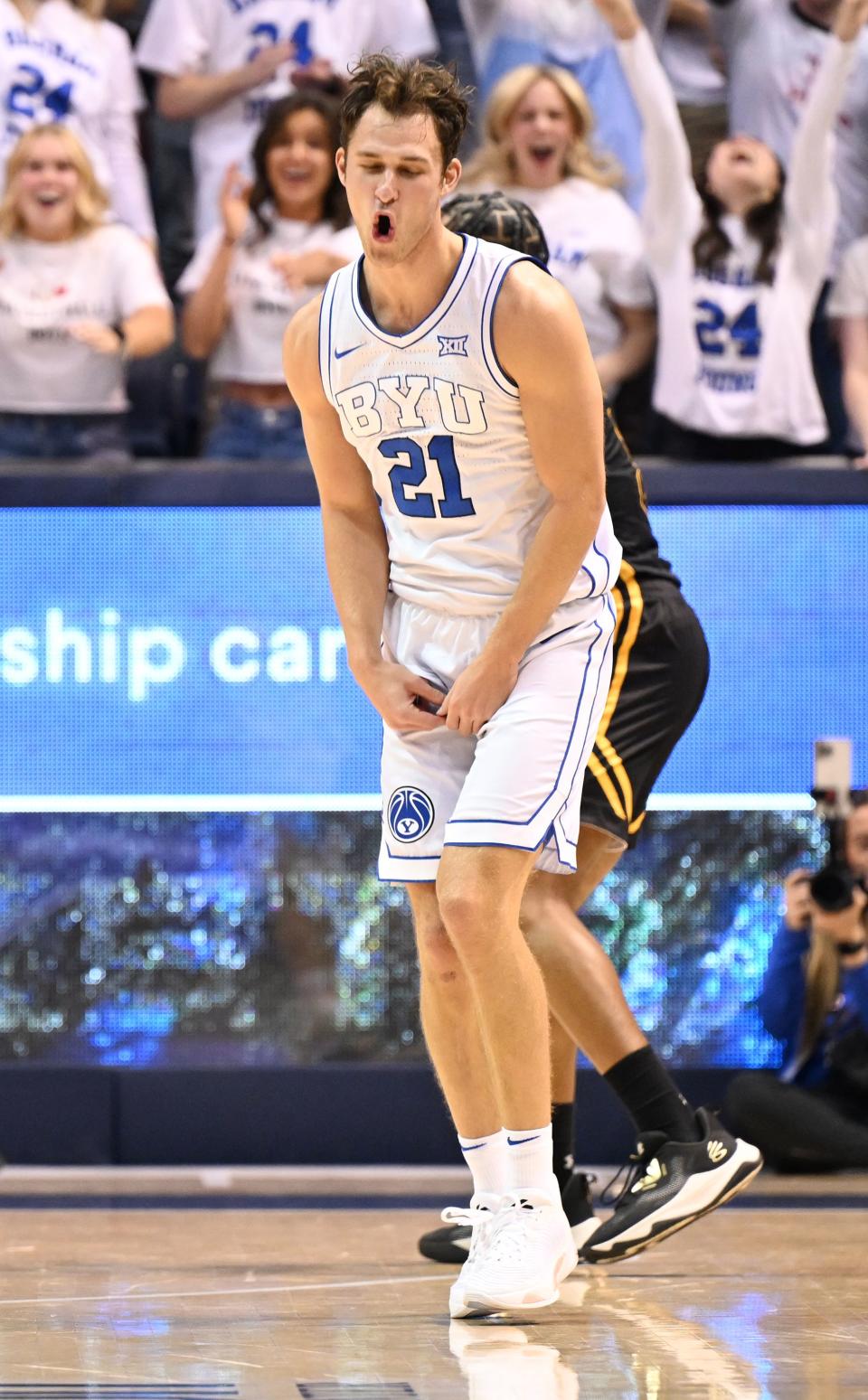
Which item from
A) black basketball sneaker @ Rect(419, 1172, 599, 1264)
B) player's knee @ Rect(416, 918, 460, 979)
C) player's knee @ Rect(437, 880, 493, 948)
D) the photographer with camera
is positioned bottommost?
the photographer with camera

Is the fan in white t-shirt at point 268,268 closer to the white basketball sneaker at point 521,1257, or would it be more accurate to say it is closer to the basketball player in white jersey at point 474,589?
the basketball player in white jersey at point 474,589

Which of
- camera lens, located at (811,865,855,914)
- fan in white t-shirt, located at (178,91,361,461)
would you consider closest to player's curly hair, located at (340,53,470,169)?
camera lens, located at (811,865,855,914)

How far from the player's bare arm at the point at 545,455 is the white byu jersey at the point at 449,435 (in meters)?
0.03

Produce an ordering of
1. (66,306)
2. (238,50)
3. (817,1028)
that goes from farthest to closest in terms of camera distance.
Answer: (238,50)
(66,306)
(817,1028)

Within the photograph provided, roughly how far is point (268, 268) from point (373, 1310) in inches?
148

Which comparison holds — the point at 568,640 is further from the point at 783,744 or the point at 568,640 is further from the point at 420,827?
the point at 783,744

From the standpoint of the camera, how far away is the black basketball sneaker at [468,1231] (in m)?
3.85

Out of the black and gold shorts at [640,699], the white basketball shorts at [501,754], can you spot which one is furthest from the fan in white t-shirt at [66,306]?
the white basketball shorts at [501,754]

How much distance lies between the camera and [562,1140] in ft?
12.9

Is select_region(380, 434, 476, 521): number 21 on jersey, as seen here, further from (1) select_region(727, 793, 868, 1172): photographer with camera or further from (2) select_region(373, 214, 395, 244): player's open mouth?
(1) select_region(727, 793, 868, 1172): photographer with camera

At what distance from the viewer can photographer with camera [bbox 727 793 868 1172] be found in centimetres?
529

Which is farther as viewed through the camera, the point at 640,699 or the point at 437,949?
the point at 640,699

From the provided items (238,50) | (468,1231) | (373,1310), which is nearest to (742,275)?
(238,50)

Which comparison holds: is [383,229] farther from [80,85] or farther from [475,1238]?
[80,85]
